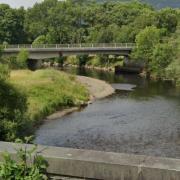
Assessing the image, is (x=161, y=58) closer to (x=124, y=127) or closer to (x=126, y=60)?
(x=126, y=60)

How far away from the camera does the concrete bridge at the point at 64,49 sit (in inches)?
3922

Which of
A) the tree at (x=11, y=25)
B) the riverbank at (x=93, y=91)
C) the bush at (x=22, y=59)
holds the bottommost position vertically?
the riverbank at (x=93, y=91)

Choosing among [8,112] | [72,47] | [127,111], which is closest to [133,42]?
[72,47]

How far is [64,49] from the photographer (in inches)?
4028

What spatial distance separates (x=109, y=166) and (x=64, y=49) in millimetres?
95004

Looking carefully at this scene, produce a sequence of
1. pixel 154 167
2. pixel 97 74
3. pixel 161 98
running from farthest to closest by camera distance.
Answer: pixel 97 74
pixel 161 98
pixel 154 167

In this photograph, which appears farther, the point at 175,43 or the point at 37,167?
the point at 175,43

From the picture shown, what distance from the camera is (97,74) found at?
10106cm

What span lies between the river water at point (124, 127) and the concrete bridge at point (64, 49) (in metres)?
36.0

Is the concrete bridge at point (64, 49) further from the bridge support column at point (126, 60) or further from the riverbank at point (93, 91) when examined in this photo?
the riverbank at point (93, 91)

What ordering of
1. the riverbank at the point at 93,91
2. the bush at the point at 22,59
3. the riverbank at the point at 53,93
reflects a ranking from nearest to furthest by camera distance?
the riverbank at the point at 53,93, the riverbank at the point at 93,91, the bush at the point at 22,59

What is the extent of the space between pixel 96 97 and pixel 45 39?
211 ft

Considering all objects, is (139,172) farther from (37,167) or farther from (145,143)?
(145,143)

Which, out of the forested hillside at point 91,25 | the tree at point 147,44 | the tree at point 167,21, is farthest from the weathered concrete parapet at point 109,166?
the tree at point 167,21
